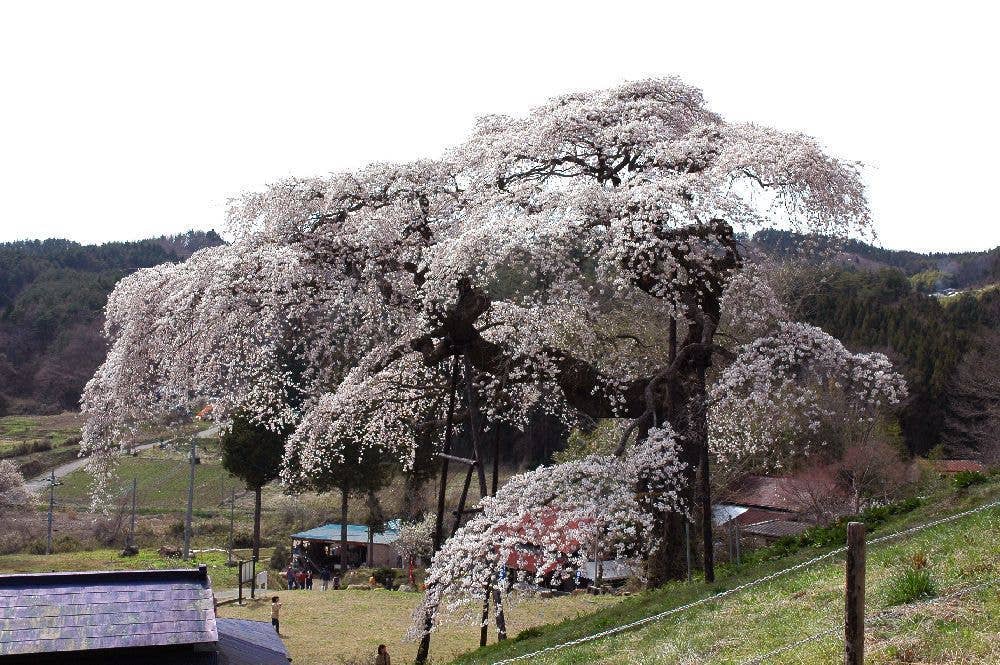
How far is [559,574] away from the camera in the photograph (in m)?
11.2

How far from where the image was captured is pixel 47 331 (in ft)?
249

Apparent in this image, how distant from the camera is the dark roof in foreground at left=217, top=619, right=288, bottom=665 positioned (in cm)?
1026

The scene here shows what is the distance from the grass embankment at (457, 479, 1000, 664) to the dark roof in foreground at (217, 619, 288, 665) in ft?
9.46

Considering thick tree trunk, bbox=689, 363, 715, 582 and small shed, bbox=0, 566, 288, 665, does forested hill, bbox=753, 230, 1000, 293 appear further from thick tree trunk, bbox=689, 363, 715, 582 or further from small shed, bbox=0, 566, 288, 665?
small shed, bbox=0, 566, 288, 665

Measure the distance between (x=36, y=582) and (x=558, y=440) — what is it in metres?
36.2

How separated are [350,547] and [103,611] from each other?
3458cm

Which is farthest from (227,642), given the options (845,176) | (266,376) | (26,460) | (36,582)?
(26,460)

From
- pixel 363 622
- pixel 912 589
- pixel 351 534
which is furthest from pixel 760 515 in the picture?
pixel 912 589

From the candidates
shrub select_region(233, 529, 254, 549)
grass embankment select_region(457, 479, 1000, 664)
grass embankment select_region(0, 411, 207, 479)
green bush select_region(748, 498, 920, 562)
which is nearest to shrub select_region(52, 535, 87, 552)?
shrub select_region(233, 529, 254, 549)

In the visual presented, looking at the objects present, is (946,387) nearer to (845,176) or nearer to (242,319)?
(845,176)

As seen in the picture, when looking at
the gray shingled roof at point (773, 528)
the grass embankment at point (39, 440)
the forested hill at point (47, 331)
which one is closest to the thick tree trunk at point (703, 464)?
the gray shingled roof at point (773, 528)

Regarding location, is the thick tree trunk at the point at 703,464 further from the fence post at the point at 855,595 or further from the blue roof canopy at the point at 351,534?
the blue roof canopy at the point at 351,534

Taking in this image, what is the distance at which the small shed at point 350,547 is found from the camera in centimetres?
3953

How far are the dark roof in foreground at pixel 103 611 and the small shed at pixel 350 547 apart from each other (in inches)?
1178
